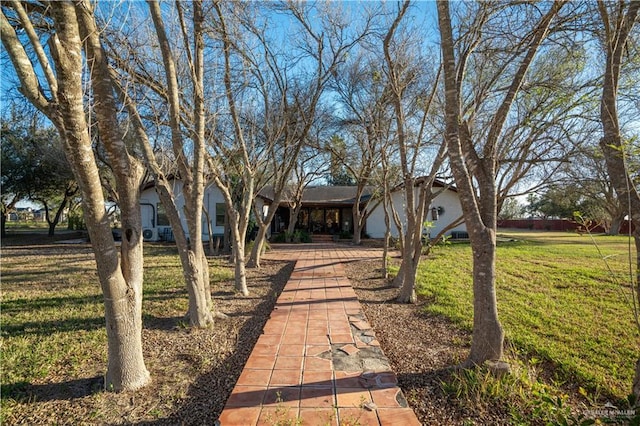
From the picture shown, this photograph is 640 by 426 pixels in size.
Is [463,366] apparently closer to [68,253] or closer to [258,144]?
[258,144]

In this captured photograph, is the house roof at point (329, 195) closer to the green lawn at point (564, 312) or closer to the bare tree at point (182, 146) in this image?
the green lawn at point (564, 312)

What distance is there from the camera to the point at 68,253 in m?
13.2

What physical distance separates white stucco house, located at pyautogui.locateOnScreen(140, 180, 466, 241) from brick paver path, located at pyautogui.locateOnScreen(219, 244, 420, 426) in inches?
505

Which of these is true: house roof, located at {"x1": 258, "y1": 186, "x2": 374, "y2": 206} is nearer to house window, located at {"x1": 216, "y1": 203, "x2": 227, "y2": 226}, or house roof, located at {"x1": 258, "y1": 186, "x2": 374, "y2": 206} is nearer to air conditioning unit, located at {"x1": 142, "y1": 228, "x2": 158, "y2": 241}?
house window, located at {"x1": 216, "y1": 203, "x2": 227, "y2": 226}

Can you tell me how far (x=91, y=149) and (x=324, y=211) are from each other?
70.3 feet

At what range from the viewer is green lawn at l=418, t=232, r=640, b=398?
3.39 meters

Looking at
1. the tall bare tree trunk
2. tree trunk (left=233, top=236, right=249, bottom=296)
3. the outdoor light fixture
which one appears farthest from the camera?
the outdoor light fixture

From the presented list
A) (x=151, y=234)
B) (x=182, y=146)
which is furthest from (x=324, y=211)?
(x=182, y=146)

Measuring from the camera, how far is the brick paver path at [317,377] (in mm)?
2471

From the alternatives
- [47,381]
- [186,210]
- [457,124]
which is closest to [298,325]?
[186,210]

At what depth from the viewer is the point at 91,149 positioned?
2539mm

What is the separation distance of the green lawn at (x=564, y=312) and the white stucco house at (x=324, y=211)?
8571 millimetres

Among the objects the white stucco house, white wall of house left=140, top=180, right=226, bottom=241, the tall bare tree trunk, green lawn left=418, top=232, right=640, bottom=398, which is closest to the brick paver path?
the tall bare tree trunk

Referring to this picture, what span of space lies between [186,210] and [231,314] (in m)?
1.91
